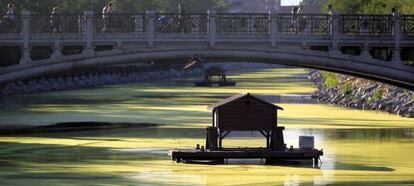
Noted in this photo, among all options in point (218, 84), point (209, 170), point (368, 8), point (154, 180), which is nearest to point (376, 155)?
point (209, 170)

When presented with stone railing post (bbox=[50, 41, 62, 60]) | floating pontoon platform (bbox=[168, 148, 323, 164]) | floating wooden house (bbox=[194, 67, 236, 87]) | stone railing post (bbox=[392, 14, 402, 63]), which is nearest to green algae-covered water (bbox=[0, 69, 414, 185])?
floating pontoon platform (bbox=[168, 148, 323, 164])

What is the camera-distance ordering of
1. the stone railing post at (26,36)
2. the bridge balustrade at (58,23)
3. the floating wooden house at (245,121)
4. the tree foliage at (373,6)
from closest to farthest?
the floating wooden house at (245,121) < the stone railing post at (26,36) < the bridge balustrade at (58,23) < the tree foliage at (373,6)

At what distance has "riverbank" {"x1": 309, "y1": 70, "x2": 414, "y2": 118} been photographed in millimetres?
71875

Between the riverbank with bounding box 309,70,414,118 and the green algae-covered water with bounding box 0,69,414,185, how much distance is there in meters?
1.31

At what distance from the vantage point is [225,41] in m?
57.7

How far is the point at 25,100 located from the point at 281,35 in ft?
105

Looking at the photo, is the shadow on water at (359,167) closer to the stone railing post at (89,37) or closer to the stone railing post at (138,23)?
the stone railing post at (138,23)

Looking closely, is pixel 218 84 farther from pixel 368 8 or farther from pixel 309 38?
pixel 309 38

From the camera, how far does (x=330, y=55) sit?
57.5 m

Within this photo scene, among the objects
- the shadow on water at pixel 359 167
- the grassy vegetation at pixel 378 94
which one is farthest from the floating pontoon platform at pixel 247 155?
the grassy vegetation at pixel 378 94

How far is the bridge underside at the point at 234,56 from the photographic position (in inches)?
2254

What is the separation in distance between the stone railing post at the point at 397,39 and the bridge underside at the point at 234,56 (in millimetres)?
499

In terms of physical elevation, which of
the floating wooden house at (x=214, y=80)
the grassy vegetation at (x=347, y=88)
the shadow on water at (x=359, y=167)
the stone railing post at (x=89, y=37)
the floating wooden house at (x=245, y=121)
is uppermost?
the stone railing post at (x=89, y=37)

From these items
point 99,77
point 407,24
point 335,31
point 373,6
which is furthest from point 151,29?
point 99,77
